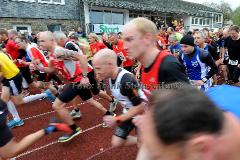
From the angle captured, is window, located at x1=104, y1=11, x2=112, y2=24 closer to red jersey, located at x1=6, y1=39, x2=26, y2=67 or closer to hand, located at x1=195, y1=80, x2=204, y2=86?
red jersey, located at x1=6, y1=39, x2=26, y2=67

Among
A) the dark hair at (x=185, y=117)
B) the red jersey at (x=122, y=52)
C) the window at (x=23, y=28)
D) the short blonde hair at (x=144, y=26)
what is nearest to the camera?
the dark hair at (x=185, y=117)

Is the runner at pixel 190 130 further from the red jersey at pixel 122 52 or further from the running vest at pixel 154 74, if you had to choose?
the red jersey at pixel 122 52

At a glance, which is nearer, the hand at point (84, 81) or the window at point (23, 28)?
the hand at point (84, 81)

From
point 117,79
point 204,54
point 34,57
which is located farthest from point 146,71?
point 34,57

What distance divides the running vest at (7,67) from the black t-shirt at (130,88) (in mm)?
2974

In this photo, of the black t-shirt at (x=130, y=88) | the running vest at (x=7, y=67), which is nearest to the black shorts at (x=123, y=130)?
the black t-shirt at (x=130, y=88)

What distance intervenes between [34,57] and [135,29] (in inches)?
173

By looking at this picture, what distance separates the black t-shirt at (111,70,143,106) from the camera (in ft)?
11.4

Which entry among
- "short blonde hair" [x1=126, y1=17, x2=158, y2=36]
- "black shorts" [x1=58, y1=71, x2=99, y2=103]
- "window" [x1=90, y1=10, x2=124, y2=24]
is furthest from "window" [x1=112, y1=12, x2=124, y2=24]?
"short blonde hair" [x1=126, y1=17, x2=158, y2=36]

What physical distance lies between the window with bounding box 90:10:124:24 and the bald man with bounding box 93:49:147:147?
1992cm

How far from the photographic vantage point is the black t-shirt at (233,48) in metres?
7.75

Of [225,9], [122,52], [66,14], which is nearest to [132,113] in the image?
[122,52]

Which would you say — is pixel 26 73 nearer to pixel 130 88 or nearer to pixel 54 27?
pixel 130 88

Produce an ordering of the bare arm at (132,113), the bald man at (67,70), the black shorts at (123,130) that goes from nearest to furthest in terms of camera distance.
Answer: the bare arm at (132,113), the black shorts at (123,130), the bald man at (67,70)
